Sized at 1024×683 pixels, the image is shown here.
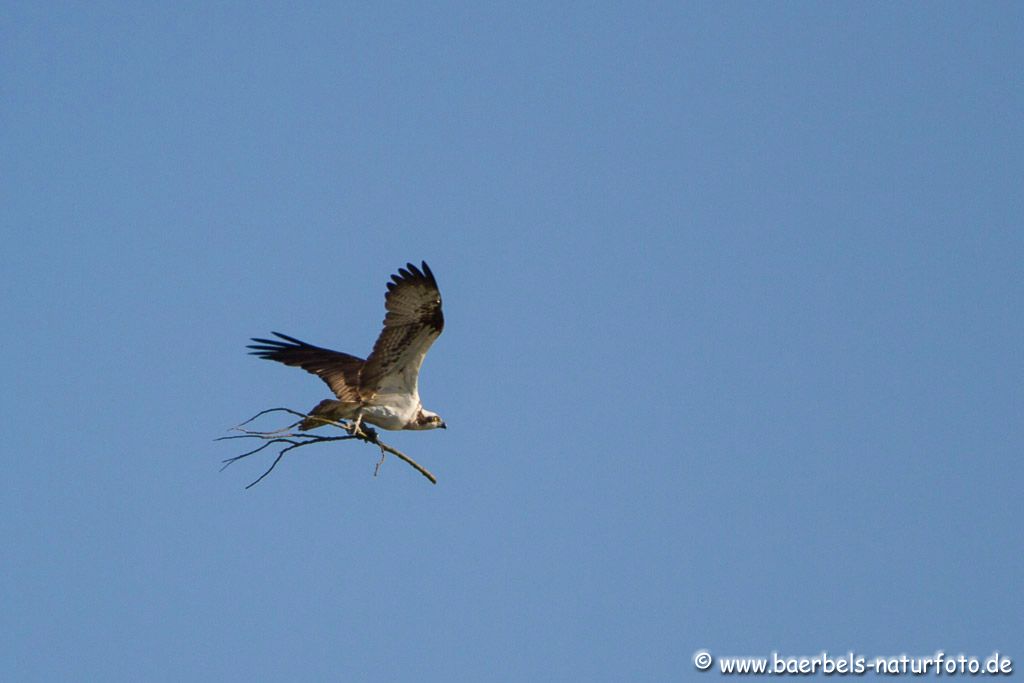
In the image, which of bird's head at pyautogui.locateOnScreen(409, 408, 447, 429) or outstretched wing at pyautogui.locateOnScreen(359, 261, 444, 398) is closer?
outstretched wing at pyautogui.locateOnScreen(359, 261, 444, 398)

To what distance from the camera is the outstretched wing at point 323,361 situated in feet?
47.5

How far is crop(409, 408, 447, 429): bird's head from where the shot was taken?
14.6 m

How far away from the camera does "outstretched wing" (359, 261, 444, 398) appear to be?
13.7 meters

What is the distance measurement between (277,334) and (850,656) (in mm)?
8948

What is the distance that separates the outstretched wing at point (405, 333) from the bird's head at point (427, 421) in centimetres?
42

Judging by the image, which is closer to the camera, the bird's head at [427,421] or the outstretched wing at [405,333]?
the outstretched wing at [405,333]

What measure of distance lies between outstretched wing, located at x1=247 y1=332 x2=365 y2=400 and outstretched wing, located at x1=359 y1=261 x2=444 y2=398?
329 millimetres

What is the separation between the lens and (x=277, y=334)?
15844mm

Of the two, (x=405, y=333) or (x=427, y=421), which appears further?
(x=427, y=421)

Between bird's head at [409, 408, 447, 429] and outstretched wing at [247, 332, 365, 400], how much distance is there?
0.91m

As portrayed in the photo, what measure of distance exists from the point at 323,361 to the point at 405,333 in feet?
Answer: 5.98

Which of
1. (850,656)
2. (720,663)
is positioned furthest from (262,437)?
(850,656)

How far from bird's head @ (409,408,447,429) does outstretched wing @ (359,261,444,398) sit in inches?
16.4

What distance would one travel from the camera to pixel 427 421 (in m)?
14.8
